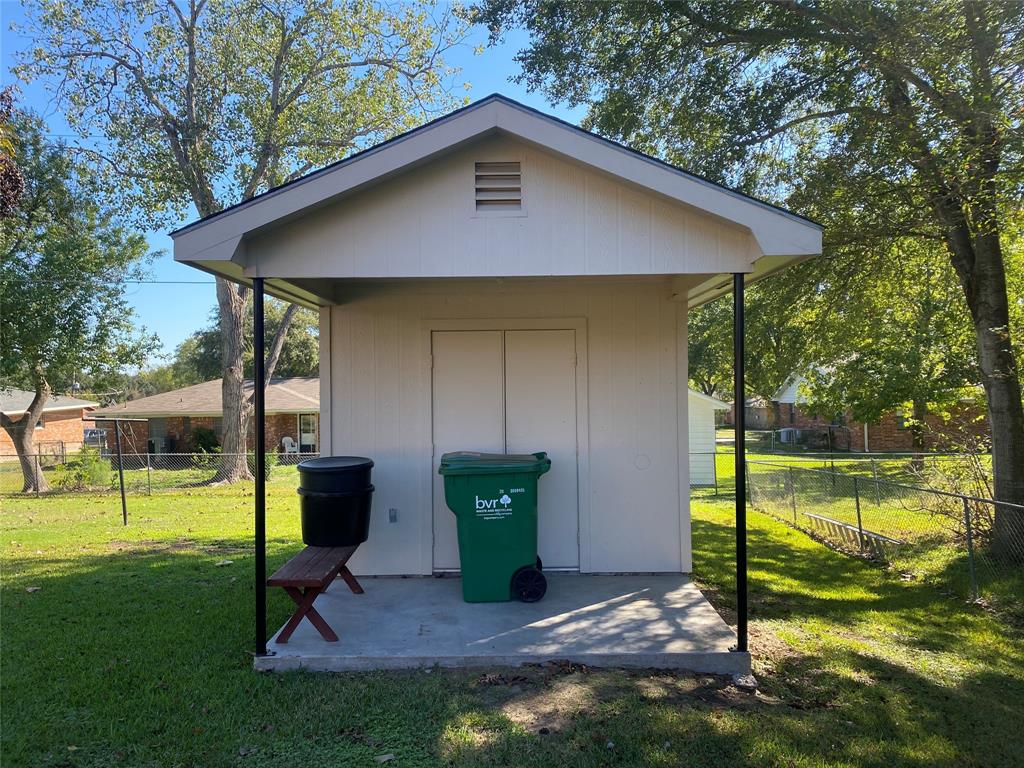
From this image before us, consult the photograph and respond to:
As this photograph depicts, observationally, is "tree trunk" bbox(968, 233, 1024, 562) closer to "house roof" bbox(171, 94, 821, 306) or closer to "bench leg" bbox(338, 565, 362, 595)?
"house roof" bbox(171, 94, 821, 306)

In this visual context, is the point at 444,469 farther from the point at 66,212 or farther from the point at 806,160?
the point at 66,212

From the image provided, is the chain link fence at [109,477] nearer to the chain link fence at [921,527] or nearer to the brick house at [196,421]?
the brick house at [196,421]

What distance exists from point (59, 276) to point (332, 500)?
14.3 metres

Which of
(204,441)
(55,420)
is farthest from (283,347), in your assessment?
(204,441)

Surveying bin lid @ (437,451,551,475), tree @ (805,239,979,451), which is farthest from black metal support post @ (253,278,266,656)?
tree @ (805,239,979,451)

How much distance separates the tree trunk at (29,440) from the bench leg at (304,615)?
1534 cm

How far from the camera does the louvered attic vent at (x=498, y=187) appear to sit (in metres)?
4.66

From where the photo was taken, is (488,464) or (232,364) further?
(232,364)

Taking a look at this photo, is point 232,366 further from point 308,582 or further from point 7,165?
point 308,582

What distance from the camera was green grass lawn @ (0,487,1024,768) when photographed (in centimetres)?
338

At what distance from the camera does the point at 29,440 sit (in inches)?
701

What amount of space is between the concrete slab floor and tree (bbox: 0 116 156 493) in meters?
13.8

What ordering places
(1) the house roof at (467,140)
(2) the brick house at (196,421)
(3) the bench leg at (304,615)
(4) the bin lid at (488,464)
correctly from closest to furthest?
(1) the house roof at (467,140), (3) the bench leg at (304,615), (4) the bin lid at (488,464), (2) the brick house at (196,421)

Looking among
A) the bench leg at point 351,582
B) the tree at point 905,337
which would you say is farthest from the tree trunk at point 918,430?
the bench leg at point 351,582
